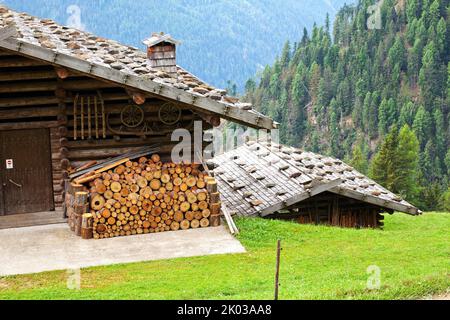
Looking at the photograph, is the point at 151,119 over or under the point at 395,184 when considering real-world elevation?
over

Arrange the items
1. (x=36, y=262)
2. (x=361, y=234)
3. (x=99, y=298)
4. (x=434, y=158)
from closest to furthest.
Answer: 1. (x=99, y=298)
2. (x=36, y=262)
3. (x=361, y=234)
4. (x=434, y=158)

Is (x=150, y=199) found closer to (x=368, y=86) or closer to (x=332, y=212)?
(x=332, y=212)

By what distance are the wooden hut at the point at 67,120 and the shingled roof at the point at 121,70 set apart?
30 mm

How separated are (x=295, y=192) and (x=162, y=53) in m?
5.14

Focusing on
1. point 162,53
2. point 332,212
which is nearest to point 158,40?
point 162,53

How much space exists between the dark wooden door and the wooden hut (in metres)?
0.02

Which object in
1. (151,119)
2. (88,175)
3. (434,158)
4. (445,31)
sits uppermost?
(445,31)

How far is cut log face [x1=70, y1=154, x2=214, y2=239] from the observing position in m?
14.3

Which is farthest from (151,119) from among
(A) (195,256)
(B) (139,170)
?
(A) (195,256)

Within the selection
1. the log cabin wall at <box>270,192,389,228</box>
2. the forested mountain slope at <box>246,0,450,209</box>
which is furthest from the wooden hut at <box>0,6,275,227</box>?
the forested mountain slope at <box>246,0,450,209</box>

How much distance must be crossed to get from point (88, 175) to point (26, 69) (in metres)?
2.52

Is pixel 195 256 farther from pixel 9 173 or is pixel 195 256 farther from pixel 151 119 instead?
pixel 9 173
